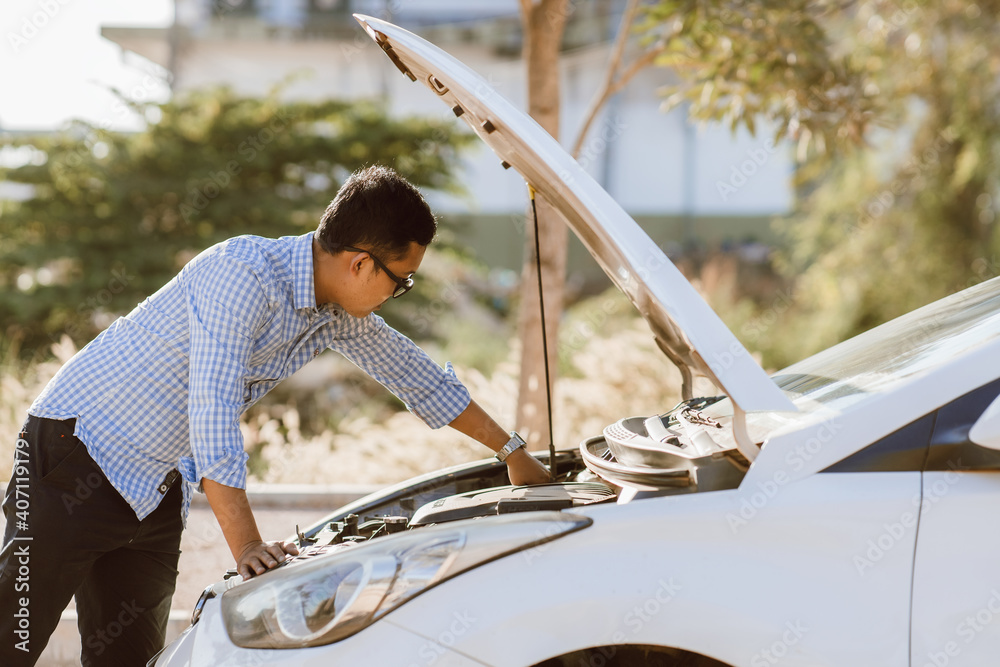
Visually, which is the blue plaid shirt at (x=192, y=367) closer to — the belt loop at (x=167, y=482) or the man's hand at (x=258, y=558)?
the belt loop at (x=167, y=482)

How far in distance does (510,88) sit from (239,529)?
16.6 metres

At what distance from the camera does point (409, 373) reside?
264 cm

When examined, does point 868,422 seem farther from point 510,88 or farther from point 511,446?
point 510,88

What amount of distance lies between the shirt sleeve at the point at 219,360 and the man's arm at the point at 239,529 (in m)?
0.03

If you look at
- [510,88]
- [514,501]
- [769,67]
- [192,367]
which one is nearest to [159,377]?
[192,367]

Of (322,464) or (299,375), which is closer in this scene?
(322,464)

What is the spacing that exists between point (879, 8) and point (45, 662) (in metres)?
8.90

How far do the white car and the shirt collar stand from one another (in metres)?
0.70

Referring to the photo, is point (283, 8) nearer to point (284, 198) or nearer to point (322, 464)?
point (284, 198)

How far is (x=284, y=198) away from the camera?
29.8 ft

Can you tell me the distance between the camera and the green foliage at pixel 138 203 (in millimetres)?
8656

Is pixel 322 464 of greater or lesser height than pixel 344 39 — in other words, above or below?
below

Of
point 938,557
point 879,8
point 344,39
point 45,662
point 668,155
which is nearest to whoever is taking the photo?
point 938,557

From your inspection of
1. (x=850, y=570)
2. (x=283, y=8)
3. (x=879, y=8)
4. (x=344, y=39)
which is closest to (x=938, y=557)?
(x=850, y=570)
